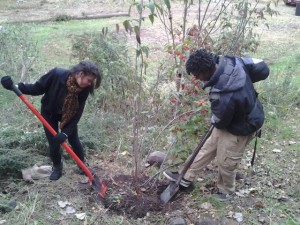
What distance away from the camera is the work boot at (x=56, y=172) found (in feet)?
12.3

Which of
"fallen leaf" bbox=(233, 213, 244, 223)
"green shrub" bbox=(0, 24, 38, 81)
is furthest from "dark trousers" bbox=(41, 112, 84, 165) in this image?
"green shrub" bbox=(0, 24, 38, 81)

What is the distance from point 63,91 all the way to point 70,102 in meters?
0.12

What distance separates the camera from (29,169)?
3754 millimetres

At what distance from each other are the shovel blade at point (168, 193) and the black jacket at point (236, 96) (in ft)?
2.52

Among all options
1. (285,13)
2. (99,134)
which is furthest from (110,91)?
(285,13)

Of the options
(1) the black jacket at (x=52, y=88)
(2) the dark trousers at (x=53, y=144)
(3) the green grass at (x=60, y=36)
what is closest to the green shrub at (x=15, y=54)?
(3) the green grass at (x=60, y=36)

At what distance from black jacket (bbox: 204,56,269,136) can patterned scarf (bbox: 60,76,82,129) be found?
3.72 feet

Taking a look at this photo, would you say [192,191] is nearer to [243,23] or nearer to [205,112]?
[205,112]

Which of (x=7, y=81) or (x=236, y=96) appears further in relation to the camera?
(x=7, y=81)

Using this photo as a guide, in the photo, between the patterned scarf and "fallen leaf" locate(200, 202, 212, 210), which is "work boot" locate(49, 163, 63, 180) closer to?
the patterned scarf

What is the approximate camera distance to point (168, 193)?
11.6 feet

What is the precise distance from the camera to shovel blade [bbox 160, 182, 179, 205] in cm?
351

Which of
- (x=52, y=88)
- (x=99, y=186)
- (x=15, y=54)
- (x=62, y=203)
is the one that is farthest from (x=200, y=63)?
(x=15, y=54)

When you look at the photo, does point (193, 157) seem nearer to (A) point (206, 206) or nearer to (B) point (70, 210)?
(A) point (206, 206)
